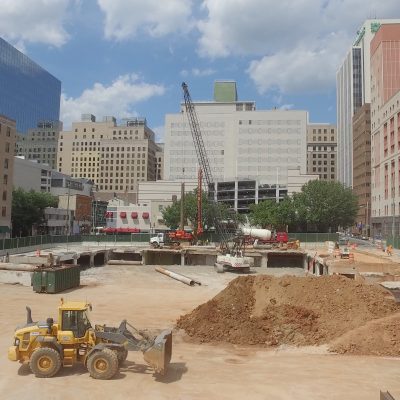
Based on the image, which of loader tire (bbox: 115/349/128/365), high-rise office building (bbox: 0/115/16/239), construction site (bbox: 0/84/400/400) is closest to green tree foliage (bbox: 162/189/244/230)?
high-rise office building (bbox: 0/115/16/239)

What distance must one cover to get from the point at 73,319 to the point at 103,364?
1908 mm

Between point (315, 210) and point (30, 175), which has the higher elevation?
point (30, 175)

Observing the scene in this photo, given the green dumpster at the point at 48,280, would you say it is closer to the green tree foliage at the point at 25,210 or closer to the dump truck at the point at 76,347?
the dump truck at the point at 76,347

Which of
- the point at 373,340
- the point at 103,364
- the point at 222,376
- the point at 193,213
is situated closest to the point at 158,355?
the point at 103,364

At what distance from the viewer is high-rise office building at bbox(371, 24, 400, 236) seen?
10375cm

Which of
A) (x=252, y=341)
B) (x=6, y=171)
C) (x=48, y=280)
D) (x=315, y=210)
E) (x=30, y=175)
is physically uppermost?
(x=30, y=175)

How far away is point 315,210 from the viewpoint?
104 metres

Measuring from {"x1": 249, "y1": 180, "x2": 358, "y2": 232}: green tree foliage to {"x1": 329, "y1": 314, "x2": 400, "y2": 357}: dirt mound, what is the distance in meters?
84.9

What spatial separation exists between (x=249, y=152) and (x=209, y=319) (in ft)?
516

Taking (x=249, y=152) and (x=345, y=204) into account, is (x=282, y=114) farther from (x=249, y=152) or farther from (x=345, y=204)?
(x=345, y=204)

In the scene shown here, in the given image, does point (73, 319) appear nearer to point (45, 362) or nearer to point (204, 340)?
point (45, 362)

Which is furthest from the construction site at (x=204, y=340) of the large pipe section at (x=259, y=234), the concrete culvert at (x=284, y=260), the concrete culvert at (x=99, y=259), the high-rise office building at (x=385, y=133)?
the high-rise office building at (x=385, y=133)

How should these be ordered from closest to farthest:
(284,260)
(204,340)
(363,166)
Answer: (204,340) → (284,260) → (363,166)

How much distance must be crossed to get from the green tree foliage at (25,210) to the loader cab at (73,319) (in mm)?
86089
